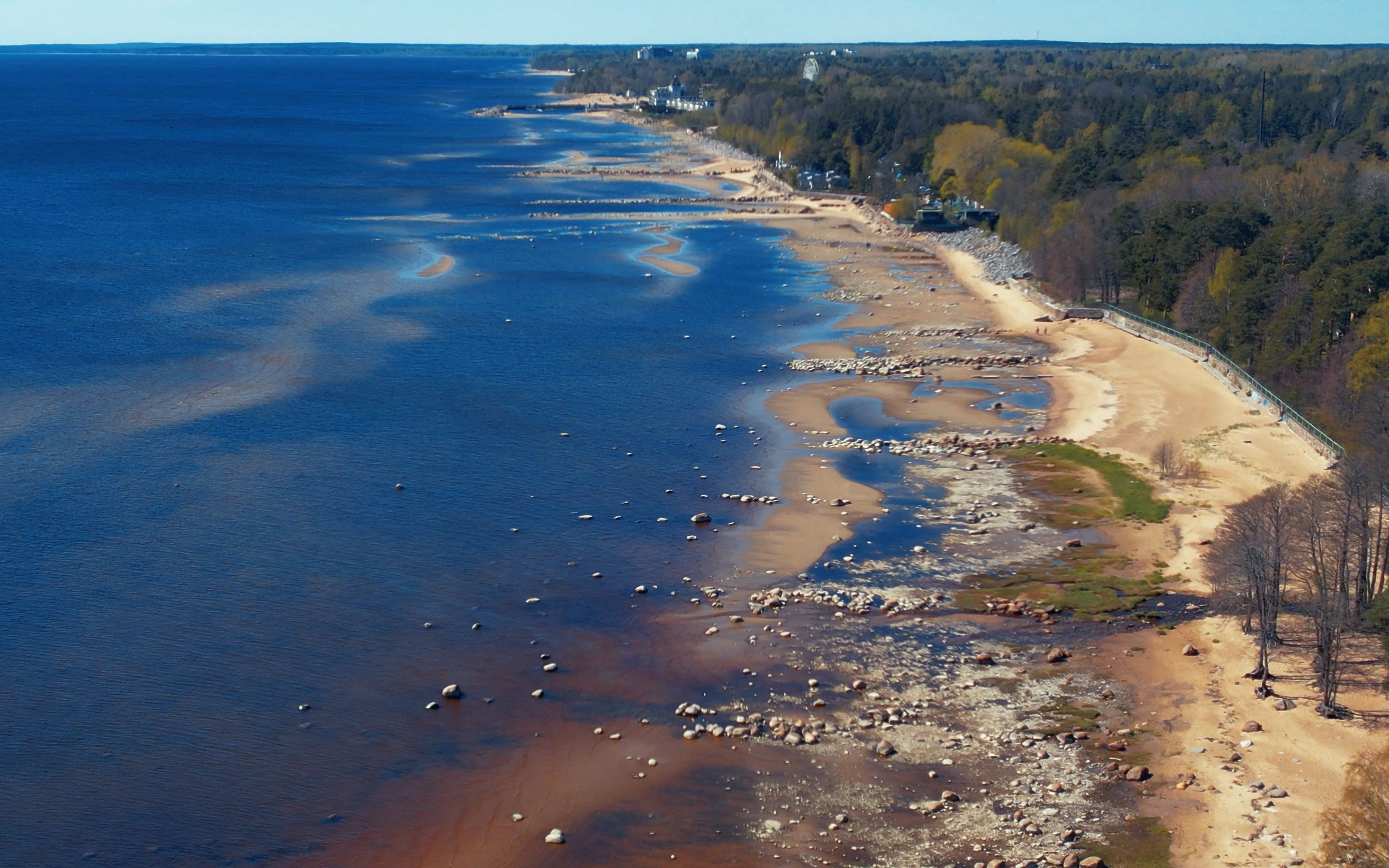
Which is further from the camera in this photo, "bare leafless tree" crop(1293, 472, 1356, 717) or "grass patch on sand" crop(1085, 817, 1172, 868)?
"bare leafless tree" crop(1293, 472, 1356, 717)

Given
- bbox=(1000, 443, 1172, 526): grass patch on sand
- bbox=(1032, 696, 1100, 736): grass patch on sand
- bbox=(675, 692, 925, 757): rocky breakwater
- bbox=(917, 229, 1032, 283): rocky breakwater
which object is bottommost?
bbox=(1032, 696, 1100, 736): grass patch on sand

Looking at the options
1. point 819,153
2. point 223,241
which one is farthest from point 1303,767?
point 819,153

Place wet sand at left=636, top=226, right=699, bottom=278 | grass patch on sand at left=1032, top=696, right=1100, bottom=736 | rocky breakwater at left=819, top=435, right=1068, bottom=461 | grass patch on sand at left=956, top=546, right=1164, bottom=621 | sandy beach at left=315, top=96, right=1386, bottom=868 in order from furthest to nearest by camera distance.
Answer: wet sand at left=636, top=226, right=699, bottom=278 → rocky breakwater at left=819, top=435, right=1068, bottom=461 → grass patch on sand at left=956, top=546, right=1164, bottom=621 → grass patch on sand at left=1032, top=696, right=1100, bottom=736 → sandy beach at left=315, top=96, right=1386, bottom=868

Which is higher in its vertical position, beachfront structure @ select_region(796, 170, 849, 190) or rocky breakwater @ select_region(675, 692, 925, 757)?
beachfront structure @ select_region(796, 170, 849, 190)

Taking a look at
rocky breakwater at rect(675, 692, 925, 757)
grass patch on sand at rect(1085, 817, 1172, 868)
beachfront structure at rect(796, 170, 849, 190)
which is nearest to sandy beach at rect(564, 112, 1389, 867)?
grass patch on sand at rect(1085, 817, 1172, 868)

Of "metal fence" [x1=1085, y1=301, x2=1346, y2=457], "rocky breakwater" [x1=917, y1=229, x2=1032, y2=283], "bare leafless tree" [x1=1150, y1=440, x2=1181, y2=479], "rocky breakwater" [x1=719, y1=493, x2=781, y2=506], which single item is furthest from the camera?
"rocky breakwater" [x1=917, y1=229, x2=1032, y2=283]

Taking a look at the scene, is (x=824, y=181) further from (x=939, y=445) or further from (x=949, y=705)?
(x=949, y=705)

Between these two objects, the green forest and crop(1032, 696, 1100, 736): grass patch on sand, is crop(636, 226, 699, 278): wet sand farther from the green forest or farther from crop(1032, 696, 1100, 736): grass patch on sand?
crop(1032, 696, 1100, 736): grass patch on sand
